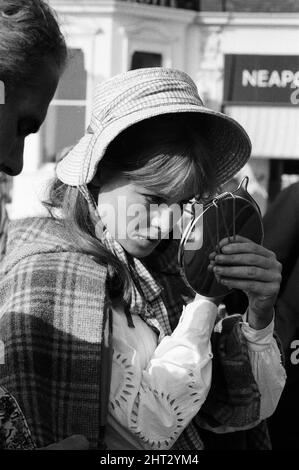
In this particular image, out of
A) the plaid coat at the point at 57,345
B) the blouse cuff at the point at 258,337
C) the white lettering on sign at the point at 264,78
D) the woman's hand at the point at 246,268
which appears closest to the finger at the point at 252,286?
the woman's hand at the point at 246,268

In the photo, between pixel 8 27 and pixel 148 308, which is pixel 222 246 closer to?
pixel 148 308

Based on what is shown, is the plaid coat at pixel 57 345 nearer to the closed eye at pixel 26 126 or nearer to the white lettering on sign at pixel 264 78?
the closed eye at pixel 26 126

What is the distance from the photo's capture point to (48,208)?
6.55 feet

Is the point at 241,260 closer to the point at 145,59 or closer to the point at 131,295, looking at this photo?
the point at 131,295

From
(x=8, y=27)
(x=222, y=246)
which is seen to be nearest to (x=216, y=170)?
(x=222, y=246)

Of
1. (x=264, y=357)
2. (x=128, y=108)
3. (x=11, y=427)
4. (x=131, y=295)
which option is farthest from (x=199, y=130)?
(x=11, y=427)

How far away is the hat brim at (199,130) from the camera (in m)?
1.85

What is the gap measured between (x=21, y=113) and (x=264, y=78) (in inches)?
578

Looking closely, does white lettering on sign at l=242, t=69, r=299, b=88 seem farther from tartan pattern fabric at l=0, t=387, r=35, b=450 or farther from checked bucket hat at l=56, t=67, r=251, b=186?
tartan pattern fabric at l=0, t=387, r=35, b=450

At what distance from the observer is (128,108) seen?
188 cm

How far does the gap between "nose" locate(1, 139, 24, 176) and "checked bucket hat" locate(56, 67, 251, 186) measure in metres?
0.37

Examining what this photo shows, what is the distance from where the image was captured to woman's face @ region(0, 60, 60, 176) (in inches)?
55.1

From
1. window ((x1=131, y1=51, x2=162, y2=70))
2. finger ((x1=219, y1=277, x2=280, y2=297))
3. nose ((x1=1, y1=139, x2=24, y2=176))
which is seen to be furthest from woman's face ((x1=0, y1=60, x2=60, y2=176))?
window ((x1=131, y1=51, x2=162, y2=70))

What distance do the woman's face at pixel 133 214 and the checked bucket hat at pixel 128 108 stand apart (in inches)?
2.8
